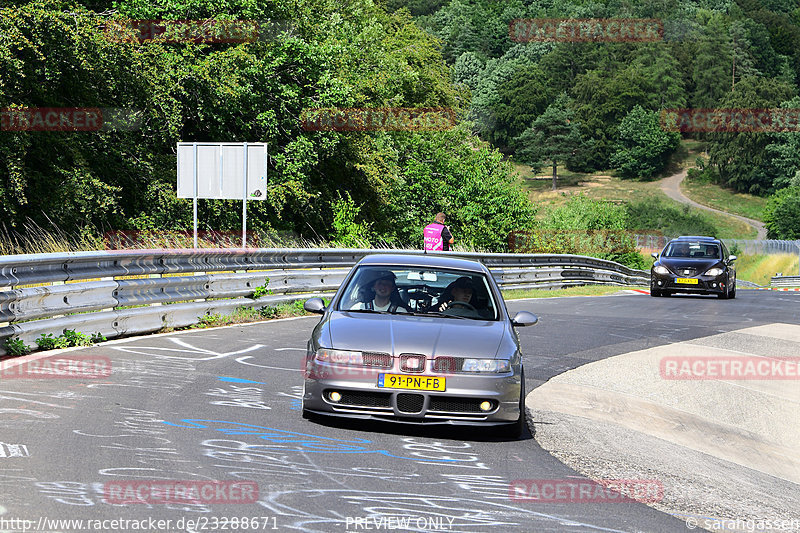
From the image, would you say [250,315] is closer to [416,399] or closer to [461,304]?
[461,304]

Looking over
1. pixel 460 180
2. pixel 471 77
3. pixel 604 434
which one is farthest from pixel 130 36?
pixel 471 77

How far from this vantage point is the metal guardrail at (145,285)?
10.3 meters

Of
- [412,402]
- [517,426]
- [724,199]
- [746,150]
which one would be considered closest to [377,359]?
[412,402]

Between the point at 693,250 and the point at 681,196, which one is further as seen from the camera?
the point at 681,196

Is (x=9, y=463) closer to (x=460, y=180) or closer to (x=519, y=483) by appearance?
(x=519, y=483)

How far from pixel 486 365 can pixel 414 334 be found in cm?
60

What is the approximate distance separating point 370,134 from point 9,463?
1585 inches

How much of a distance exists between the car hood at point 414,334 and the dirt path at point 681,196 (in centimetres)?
11919

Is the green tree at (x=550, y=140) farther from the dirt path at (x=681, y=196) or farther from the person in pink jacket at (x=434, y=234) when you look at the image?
the person in pink jacket at (x=434, y=234)

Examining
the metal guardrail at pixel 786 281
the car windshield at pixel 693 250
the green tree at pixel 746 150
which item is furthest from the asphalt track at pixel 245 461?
the green tree at pixel 746 150

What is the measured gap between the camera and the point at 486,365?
7.41m

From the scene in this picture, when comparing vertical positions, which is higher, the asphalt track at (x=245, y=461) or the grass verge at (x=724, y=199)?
the grass verge at (x=724, y=199)

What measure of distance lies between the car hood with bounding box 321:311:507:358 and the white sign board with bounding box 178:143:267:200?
12.9 metres

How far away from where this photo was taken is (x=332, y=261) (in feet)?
63.9
